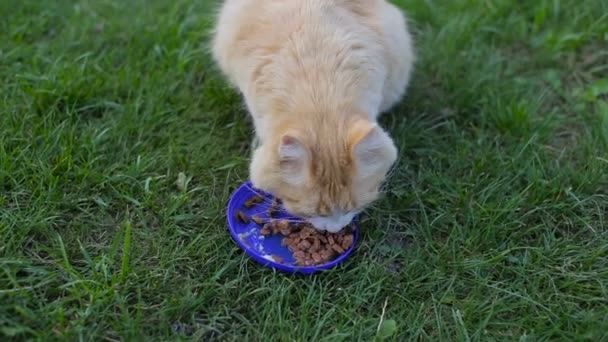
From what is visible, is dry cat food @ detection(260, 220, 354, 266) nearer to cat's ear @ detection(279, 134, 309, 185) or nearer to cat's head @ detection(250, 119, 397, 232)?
cat's head @ detection(250, 119, 397, 232)

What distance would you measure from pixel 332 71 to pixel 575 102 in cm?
193

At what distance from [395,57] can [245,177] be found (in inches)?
40.3

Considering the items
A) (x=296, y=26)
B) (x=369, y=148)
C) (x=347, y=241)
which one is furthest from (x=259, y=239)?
(x=296, y=26)

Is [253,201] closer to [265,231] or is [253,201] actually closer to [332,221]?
[265,231]

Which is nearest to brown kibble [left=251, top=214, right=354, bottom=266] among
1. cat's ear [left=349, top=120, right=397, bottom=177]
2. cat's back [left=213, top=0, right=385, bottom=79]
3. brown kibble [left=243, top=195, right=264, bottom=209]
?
brown kibble [left=243, top=195, right=264, bottom=209]

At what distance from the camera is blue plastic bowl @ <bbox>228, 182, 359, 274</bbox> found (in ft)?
9.65

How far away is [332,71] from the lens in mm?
2766

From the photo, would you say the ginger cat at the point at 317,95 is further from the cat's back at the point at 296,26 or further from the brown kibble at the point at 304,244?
the brown kibble at the point at 304,244

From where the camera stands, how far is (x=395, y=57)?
3.38m

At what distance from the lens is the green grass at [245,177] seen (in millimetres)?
2789

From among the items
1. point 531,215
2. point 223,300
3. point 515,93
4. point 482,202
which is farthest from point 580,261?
point 223,300

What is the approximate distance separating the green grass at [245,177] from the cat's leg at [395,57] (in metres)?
0.22

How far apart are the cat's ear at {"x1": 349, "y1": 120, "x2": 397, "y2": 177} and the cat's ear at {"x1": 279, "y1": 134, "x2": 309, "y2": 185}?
0.20 m

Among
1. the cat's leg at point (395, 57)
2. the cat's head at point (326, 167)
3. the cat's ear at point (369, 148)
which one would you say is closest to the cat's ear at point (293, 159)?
the cat's head at point (326, 167)
